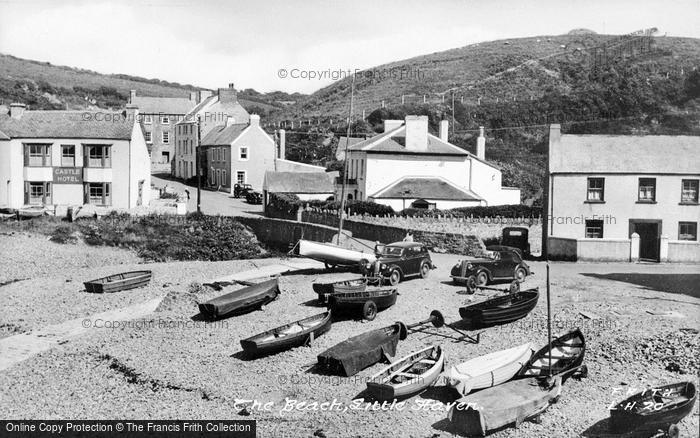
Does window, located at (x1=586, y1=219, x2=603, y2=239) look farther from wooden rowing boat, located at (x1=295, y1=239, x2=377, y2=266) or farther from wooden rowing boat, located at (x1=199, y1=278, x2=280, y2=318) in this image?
wooden rowing boat, located at (x1=199, y1=278, x2=280, y2=318)

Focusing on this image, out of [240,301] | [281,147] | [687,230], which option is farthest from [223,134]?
[240,301]

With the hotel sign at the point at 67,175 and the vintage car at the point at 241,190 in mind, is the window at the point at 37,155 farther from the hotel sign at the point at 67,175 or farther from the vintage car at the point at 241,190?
the vintage car at the point at 241,190

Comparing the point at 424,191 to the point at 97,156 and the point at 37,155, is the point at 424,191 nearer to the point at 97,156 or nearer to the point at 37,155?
the point at 97,156

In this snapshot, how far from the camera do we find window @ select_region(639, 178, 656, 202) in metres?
34.5

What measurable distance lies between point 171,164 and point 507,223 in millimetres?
47060

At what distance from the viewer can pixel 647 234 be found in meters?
34.4

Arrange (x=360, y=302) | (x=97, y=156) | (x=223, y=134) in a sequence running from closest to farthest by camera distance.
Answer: (x=360, y=302), (x=97, y=156), (x=223, y=134)

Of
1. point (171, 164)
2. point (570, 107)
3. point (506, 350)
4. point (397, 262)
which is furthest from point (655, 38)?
point (506, 350)

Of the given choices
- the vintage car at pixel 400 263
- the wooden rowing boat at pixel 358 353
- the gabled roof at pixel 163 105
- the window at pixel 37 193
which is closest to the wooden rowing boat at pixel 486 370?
the wooden rowing boat at pixel 358 353

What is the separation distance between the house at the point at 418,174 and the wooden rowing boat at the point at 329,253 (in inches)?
722

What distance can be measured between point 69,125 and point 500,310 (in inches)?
1400

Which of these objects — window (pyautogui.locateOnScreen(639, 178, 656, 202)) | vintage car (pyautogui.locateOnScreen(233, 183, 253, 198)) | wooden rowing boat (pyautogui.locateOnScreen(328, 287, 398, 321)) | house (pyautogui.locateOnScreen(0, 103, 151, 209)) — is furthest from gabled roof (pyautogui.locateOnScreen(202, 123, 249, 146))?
wooden rowing boat (pyautogui.locateOnScreen(328, 287, 398, 321))

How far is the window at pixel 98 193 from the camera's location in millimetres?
47750

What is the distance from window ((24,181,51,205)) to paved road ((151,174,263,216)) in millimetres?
9912
